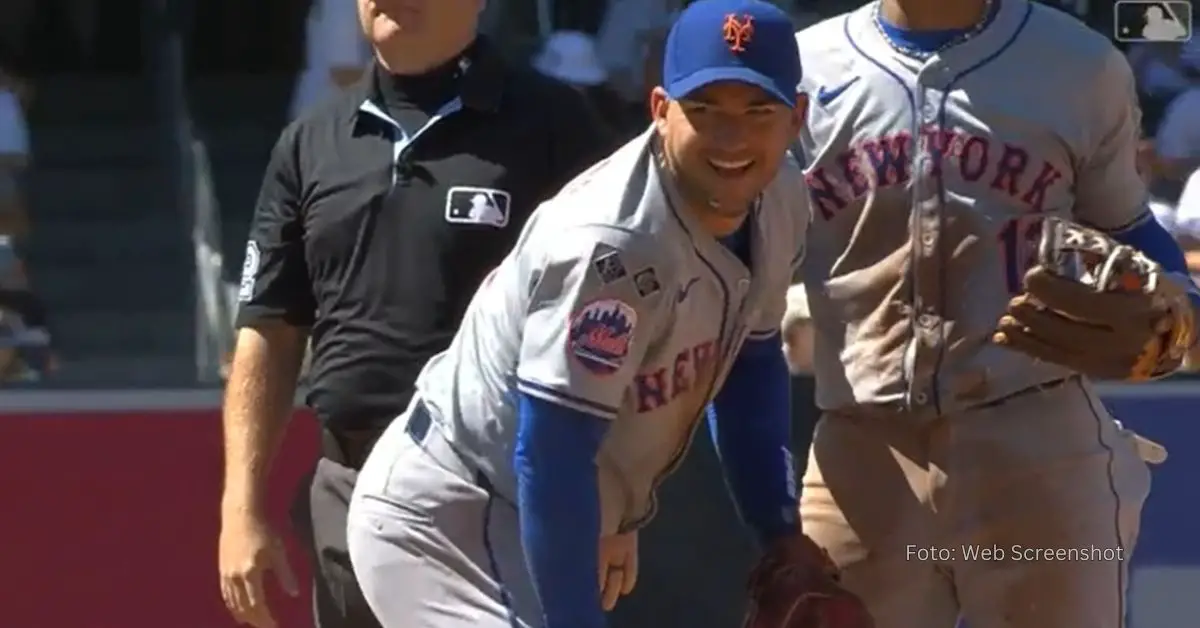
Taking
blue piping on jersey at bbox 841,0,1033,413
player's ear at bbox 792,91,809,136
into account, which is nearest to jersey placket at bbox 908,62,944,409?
blue piping on jersey at bbox 841,0,1033,413

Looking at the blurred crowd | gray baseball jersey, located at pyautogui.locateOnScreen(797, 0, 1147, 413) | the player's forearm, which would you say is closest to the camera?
gray baseball jersey, located at pyautogui.locateOnScreen(797, 0, 1147, 413)

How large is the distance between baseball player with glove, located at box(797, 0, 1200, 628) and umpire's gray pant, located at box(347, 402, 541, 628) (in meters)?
0.69

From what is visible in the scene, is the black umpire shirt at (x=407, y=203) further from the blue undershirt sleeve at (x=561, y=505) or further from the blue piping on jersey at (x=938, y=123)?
the blue undershirt sleeve at (x=561, y=505)

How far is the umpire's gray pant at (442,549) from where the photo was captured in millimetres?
2529

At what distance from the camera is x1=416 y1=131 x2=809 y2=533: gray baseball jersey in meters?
2.34

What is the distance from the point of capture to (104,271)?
227 inches

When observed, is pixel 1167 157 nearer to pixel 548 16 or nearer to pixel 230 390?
pixel 548 16

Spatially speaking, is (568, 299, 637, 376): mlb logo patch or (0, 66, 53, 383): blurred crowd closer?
(568, 299, 637, 376): mlb logo patch

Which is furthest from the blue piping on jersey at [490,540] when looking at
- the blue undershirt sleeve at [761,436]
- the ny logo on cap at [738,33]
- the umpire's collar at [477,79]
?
the umpire's collar at [477,79]

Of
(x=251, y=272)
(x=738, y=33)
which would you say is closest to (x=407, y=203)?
(x=251, y=272)

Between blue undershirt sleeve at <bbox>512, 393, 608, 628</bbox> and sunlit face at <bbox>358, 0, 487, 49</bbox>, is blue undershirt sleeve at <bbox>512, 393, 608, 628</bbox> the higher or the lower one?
the lower one

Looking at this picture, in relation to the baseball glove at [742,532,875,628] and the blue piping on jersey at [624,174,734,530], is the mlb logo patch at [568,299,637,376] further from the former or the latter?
the baseball glove at [742,532,875,628]

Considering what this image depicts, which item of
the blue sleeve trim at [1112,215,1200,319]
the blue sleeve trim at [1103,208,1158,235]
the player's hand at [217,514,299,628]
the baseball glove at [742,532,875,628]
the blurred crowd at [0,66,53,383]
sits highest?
the blue sleeve trim at [1103,208,1158,235]

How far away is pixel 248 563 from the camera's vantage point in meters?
3.05
